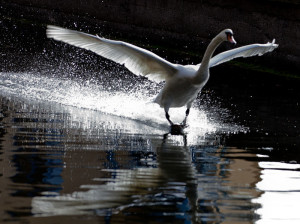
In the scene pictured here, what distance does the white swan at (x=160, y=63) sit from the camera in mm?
9878

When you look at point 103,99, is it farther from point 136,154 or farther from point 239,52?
point 136,154

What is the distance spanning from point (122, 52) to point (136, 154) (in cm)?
279

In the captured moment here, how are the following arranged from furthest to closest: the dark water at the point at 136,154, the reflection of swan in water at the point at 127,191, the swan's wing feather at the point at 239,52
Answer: the swan's wing feather at the point at 239,52 < the dark water at the point at 136,154 < the reflection of swan in water at the point at 127,191

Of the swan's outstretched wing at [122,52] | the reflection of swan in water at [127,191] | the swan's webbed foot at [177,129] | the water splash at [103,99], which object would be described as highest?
the swan's outstretched wing at [122,52]

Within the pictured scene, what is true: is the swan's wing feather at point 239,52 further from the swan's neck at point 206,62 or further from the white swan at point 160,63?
the swan's neck at point 206,62

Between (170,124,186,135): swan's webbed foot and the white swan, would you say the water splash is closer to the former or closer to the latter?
(170,124,186,135): swan's webbed foot

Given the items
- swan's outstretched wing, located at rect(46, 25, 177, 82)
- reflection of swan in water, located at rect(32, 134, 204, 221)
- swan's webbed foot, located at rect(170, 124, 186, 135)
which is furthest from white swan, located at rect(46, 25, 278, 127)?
reflection of swan in water, located at rect(32, 134, 204, 221)

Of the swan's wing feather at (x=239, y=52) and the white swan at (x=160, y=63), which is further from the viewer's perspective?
the swan's wing feather at (x=239, y=52)

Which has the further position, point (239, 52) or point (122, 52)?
point (239, 52)

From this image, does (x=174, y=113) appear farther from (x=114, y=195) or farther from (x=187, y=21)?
(x=187, y=21)

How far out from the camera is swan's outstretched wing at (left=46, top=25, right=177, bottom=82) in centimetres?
984

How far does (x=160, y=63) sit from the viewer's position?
34.2 feet

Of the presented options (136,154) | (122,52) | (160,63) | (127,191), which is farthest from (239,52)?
(127,191)

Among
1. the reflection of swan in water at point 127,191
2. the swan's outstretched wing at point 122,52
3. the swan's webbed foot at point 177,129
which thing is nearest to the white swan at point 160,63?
the swan's outstretched wing at point 122,52
